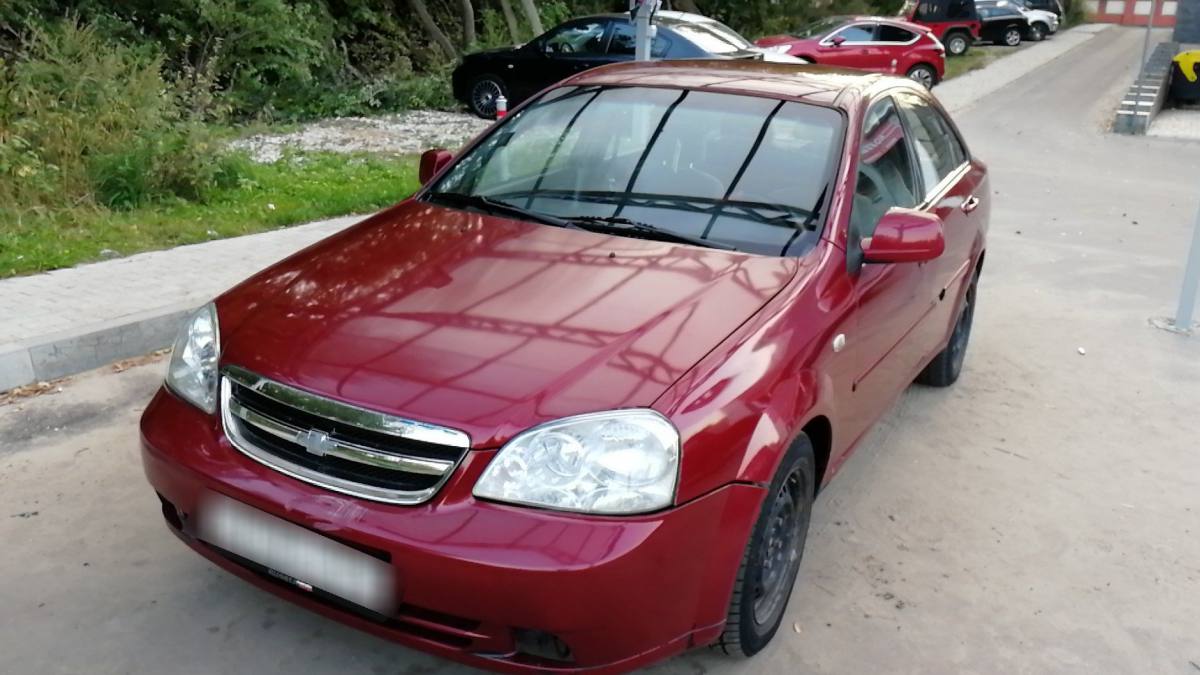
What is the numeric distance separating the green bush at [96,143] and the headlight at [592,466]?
6.01 metres

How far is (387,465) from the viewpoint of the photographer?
2404mm

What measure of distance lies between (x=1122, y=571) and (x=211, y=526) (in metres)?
3.05

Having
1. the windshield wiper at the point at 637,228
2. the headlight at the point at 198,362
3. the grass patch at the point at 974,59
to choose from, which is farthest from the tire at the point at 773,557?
the grass patch at the point at 974,59

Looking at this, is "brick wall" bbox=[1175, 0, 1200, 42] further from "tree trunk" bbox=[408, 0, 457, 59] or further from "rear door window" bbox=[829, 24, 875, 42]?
"tree trunk" bbox=[408, 0, 457, 59]

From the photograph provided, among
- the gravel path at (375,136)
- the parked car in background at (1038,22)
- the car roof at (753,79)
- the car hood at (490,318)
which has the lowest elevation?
the parked car in background at (1038,22)

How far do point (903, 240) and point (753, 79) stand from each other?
41.0 inches

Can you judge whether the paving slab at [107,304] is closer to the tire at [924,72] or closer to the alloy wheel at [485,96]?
the alloy wheel at [485,96]

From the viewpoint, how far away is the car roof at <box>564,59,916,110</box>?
383 centimetres

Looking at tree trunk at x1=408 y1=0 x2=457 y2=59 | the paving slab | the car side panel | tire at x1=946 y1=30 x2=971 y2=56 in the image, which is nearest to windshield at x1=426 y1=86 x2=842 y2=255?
the car side panel

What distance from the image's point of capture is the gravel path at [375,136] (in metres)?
11.0

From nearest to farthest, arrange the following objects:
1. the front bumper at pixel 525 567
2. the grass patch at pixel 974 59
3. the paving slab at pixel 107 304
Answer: the front bumper at pixel 525 567
the paving slab at pixel 107 304
the grass patch at pixel 974 59

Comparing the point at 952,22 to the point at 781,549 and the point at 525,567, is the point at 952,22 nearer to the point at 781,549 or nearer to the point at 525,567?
the point at 781,549

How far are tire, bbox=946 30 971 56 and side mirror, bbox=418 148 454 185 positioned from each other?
1091 inches

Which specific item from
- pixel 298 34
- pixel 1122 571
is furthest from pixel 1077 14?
pixel 1122 571
